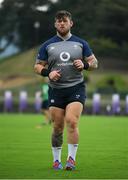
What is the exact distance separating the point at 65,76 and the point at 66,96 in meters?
0.32

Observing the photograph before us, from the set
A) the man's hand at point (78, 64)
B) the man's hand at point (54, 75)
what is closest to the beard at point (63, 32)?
the man's hand at point (78, 64)

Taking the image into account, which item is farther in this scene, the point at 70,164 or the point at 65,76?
the point at 65,76

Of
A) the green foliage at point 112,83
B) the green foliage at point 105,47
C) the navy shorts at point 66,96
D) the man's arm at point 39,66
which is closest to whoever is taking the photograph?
the navy shorts at point 66,96

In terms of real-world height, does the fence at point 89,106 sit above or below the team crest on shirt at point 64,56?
below

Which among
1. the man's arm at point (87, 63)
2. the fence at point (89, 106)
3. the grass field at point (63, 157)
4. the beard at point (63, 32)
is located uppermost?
the beard at point (63, 32)

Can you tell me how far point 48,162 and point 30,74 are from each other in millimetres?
71202

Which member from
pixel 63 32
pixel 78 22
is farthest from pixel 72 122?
pixel 78 22

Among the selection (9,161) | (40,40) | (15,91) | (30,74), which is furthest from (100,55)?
(9,161)

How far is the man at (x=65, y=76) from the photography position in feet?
43.7

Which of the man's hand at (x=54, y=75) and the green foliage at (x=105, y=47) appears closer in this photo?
the man's hand at (x=54, y=75)

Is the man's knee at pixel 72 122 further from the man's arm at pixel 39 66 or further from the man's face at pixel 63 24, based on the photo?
the man's face at pixel 63 24

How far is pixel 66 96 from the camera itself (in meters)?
13.5

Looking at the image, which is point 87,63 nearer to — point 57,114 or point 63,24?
point 63,24

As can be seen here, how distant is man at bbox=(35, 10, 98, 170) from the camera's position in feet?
43.7
